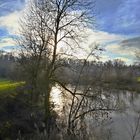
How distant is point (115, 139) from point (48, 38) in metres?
8.28

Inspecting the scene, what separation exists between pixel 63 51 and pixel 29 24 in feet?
22.0

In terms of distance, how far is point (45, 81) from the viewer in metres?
21.3

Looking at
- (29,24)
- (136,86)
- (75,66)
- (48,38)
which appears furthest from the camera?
(136,86)

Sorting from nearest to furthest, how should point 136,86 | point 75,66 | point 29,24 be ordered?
point 75,66 → point 29,24 → point 136,86

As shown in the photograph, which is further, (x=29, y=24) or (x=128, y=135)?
(x=29, y=24)

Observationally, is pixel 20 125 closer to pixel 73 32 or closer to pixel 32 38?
pixel 73 32

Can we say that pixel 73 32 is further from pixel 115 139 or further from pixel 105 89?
pixel 115 139

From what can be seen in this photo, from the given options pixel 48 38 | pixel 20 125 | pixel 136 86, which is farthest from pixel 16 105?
pixel 136 86

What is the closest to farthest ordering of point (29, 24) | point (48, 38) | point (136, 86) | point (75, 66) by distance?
point (75, 66) < point (48, 38) < point (29, 24) < point (136, 86)

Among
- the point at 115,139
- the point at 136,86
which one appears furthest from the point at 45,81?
the point at 136,86

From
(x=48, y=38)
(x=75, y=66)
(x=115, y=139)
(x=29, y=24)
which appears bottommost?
(x=115, y=139)

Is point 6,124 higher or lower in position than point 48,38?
lower

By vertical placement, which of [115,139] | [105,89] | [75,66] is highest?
[75,66]

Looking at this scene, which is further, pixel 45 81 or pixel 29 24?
pixel 29 24
